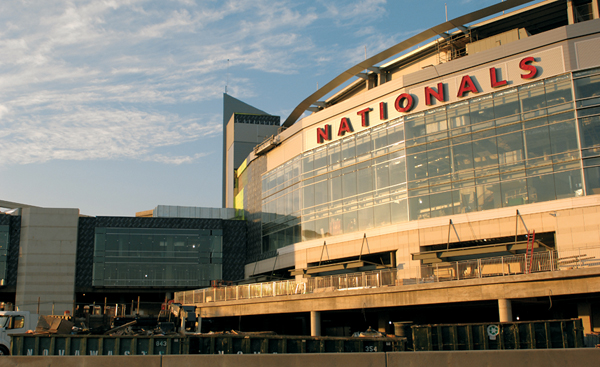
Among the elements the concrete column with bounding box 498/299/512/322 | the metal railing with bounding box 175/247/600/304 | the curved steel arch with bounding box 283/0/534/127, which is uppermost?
the curved steel arch with bounding box 283/0/534/127

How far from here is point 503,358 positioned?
12812 mm

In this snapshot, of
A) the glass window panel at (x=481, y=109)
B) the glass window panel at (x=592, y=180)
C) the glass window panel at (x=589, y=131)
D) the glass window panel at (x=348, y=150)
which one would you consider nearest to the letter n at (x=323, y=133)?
the glass window panel at (x=348, y=150)

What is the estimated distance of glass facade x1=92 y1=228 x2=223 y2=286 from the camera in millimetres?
66625

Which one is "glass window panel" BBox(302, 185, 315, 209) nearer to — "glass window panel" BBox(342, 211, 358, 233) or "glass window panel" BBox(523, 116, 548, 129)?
"glass window panel" BBox(342, 211, 358, 233)

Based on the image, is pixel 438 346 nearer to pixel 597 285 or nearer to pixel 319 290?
pixel 597 285

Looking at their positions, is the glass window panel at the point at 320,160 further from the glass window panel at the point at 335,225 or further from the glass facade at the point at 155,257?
the glass facade at the point at 155,257

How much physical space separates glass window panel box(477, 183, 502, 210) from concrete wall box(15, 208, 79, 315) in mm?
47740

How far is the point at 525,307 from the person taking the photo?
3484 cm

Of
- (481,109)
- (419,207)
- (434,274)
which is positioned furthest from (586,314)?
(481,109)

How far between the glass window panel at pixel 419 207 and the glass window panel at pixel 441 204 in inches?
15.3

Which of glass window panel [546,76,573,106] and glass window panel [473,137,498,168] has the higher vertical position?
glass window panel [546,76,573,106]

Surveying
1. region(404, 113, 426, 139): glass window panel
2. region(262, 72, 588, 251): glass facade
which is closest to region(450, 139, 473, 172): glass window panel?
region(262, 72, 588, 251): glass facade

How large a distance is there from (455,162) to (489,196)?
3.31 m

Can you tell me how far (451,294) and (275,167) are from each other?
29465 mm
